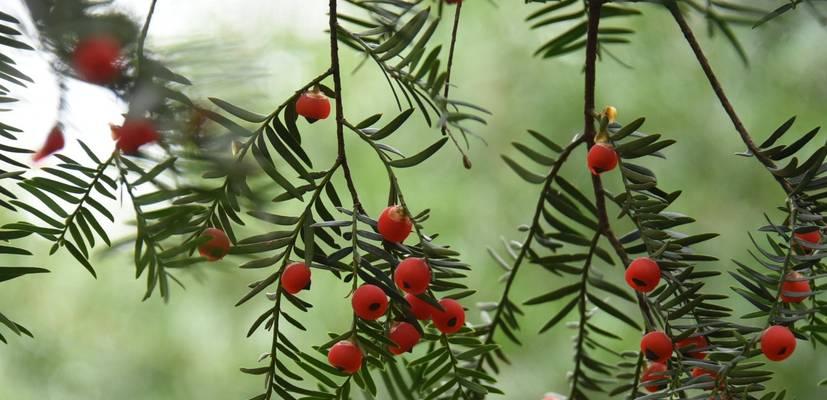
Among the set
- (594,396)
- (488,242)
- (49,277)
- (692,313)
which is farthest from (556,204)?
(49,277)

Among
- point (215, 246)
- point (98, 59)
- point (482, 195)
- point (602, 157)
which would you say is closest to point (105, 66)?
point (98, 59)

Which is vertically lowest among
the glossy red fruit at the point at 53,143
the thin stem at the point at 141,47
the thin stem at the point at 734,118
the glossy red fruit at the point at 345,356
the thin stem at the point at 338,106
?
the glossy red fruit at the point at 345,356

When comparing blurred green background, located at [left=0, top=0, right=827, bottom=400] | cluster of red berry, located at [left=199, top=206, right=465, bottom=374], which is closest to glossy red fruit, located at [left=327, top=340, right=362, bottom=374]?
cluster of red berry, located at [left=199, top=206, right=465, bottom=374]

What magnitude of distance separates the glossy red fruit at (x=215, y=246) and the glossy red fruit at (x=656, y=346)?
0.17 m

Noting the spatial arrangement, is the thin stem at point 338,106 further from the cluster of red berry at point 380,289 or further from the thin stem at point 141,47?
the thin stem at point 141,47

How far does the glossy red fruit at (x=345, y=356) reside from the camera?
12.6 inches

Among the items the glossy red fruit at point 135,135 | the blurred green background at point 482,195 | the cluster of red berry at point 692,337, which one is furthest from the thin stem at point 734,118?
the blurred green background at point 482,195

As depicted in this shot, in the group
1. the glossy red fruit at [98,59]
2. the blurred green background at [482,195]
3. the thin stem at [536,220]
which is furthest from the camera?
the blurred green background at [482,195]

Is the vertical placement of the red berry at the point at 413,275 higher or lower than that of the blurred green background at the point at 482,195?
lower

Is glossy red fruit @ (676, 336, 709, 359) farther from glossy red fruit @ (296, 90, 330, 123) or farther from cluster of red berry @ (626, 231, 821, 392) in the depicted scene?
glossy red fruit @ (296, 90, 330, 123)

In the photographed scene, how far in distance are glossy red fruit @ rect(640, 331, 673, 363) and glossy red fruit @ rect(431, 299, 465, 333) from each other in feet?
0.24

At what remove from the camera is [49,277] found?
1897 mm

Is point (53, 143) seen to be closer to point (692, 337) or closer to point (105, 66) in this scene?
point (105, 66)

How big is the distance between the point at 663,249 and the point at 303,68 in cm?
151
